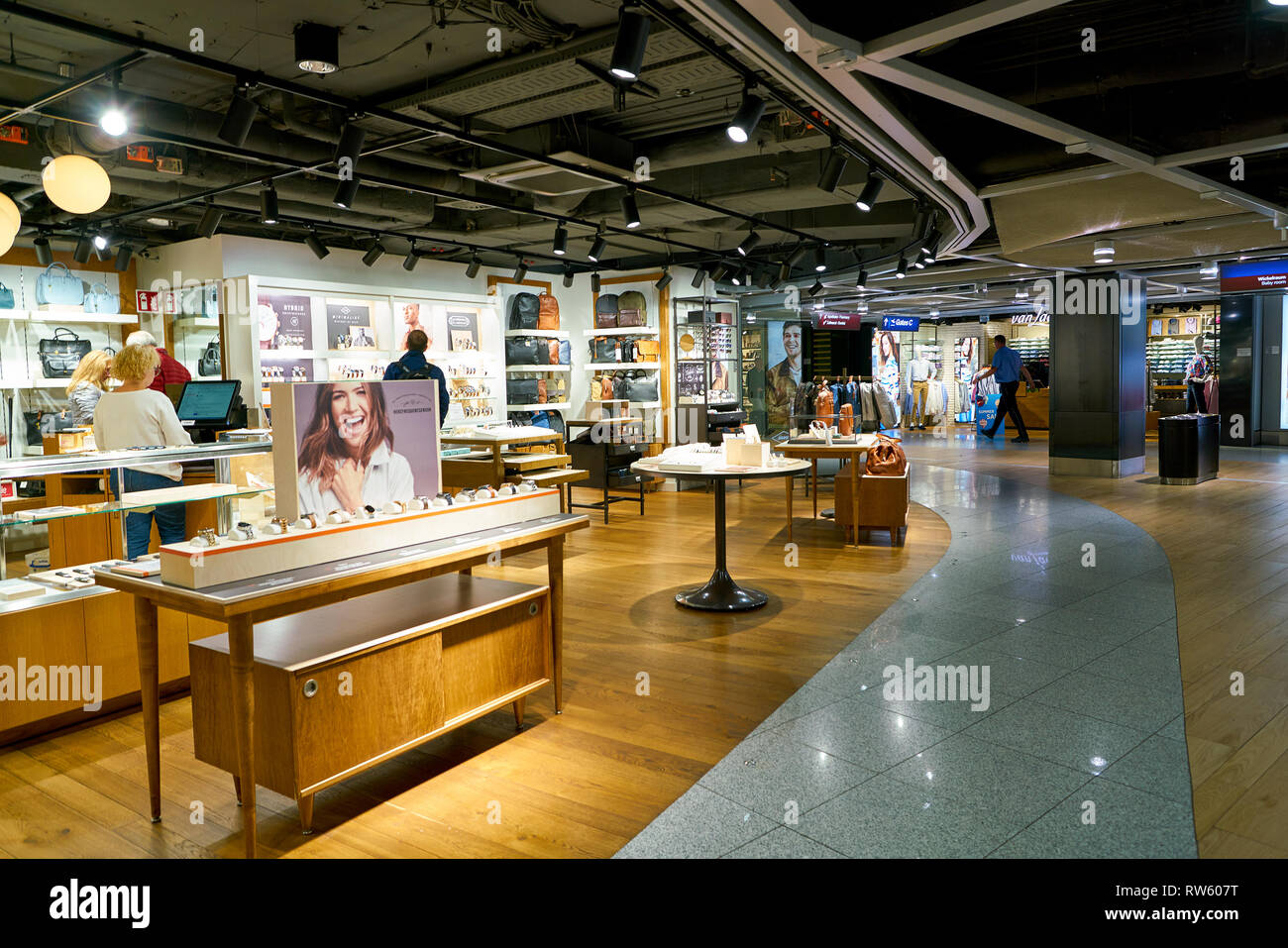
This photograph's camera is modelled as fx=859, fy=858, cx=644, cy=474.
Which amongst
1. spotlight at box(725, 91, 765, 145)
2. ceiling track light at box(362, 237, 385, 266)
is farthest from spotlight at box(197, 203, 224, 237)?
spotlight at box(725, 91, 765, 145)

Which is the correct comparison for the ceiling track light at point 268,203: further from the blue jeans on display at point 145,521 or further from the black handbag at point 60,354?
the black handbag at point 60,354

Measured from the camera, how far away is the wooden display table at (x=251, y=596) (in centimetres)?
257

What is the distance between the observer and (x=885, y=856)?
2604 millimetres

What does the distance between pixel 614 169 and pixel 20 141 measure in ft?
14.3

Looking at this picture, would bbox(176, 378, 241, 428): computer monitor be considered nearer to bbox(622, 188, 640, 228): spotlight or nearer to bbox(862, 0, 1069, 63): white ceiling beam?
bbox(622, 188, 640, 228): spotlight

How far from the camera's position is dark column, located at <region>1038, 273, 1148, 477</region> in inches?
480

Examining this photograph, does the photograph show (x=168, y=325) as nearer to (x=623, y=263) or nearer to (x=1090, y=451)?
(x=623, y=263)

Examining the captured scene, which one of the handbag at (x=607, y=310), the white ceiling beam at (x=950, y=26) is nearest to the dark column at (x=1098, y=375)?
the handbag at (x=607, y=310)

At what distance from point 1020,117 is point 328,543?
4553mm

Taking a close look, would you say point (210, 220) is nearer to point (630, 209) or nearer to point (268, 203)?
point (268, 203)

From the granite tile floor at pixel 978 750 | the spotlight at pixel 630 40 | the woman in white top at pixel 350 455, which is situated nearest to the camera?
the granite tile floor at pixel 978 750

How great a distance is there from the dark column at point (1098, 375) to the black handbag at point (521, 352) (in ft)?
25.0

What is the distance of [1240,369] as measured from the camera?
1605 cm

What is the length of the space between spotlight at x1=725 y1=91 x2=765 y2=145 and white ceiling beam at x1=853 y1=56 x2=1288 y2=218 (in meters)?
0.70
